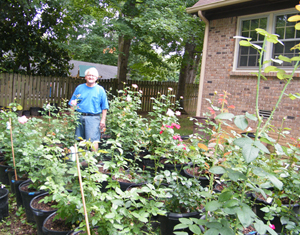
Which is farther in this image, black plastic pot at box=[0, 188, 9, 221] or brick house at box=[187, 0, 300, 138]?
brick house at box=[187, 0, 300, 138]

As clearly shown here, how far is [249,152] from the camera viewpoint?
1.20 metres

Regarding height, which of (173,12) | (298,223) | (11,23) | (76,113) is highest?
(173,12)

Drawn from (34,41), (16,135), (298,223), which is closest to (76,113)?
(16,135)

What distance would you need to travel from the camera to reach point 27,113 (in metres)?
9.88

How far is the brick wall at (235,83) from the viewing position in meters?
6.03

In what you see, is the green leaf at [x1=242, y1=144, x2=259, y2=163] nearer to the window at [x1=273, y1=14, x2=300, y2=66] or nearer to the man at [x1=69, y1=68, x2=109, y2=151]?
the man at [x1=69, y1=68, x2=109, y2=151]

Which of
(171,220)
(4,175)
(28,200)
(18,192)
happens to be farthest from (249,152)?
(4,175)

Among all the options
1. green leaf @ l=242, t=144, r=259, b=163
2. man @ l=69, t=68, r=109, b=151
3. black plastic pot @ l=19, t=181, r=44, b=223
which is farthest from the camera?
man @ l=69, t=68, r=109, b=151

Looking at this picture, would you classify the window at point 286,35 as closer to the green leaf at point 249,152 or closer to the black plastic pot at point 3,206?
the green leaf at point 249,152

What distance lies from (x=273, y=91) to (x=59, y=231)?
19.2 feet

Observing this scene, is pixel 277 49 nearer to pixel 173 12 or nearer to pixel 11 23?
pixel 173 12

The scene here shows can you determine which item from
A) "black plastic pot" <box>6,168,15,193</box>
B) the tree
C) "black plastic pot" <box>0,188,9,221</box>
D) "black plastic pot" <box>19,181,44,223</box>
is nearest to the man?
"black plastic pot" <box>6,168,15,193</box>

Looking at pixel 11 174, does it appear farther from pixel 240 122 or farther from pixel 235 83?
pixel 235 83

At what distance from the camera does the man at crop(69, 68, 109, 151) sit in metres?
4.03
